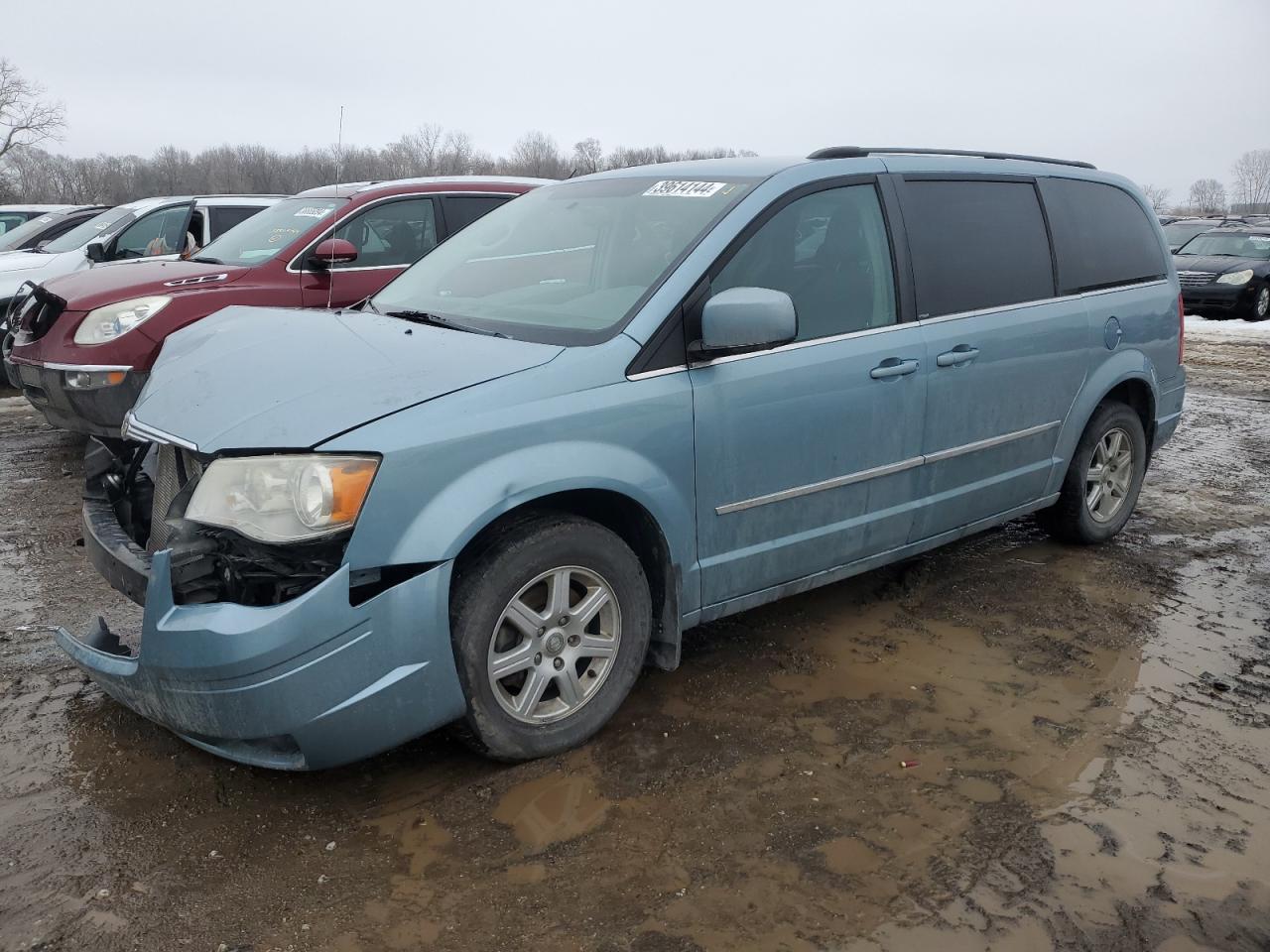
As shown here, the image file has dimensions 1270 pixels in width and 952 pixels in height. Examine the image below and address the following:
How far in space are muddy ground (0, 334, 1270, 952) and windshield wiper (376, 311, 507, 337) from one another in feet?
4.36

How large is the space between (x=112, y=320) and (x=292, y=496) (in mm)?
4249

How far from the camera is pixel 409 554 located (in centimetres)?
266

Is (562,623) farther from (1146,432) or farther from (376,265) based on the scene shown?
(376,265)

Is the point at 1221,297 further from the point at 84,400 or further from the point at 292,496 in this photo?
the point at 292,496

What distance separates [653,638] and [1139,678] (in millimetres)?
1862

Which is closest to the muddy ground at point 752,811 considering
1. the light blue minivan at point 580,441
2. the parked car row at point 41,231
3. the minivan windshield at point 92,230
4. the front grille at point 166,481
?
the light blue minivan at point 580,441

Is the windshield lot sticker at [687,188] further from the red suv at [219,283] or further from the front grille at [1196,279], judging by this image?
the front grille at [1196,279]

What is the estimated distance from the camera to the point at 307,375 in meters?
2.97

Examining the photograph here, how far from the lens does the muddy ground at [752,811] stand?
244 centimetres

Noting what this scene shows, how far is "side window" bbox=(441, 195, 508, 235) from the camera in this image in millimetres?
7301

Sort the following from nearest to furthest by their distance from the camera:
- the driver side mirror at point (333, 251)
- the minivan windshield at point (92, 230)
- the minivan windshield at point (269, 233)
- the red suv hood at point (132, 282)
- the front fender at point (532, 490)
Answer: the front fender at point (532, 490)
the driver side mirror at point (333, 251)
the red suv hood at point (132, 282)
the minivan windshield at point (269, 233)
the minivan windshield at point (92, 230)

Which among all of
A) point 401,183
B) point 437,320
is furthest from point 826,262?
point 401,183

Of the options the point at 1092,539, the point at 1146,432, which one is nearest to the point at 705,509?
the point at 1092,539

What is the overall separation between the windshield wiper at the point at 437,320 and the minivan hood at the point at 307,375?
0.05 m
